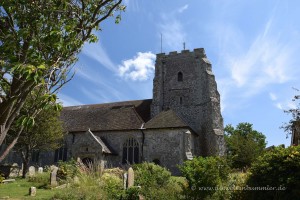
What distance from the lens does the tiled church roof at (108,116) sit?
96.3ft

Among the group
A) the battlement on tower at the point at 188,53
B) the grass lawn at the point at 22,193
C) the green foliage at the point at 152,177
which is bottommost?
the grass lawn at the point at 22,193

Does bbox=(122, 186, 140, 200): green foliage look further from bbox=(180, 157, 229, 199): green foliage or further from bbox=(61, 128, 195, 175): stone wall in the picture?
bbox=(61, 128, 195, 175): stone wall

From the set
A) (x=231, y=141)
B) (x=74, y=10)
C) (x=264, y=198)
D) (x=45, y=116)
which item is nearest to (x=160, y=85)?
(x=231, y=141)

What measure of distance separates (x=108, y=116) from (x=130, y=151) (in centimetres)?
542

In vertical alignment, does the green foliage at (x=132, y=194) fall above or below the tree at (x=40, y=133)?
below

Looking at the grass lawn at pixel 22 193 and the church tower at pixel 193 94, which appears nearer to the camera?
the grass lawn at pixel 22 193

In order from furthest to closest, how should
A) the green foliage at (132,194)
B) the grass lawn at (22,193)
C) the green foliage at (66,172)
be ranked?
the green foliage at (66,172)
the grass lawn at (22,193)
the green foliage at (132,194)

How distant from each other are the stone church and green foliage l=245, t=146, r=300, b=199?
15.5 metres

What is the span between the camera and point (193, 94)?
3123cm

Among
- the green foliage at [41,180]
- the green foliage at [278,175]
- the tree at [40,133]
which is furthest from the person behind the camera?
the tree at [40,133]

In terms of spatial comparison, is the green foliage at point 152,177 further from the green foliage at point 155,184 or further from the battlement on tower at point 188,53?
the battlement on tower at point 188,53

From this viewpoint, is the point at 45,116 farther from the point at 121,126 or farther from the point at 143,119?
the point at 143,119

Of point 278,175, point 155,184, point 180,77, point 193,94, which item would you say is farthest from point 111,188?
point 180,77

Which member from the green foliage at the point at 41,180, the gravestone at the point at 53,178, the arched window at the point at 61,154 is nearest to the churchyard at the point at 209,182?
the gravestone at the point at 53,178
